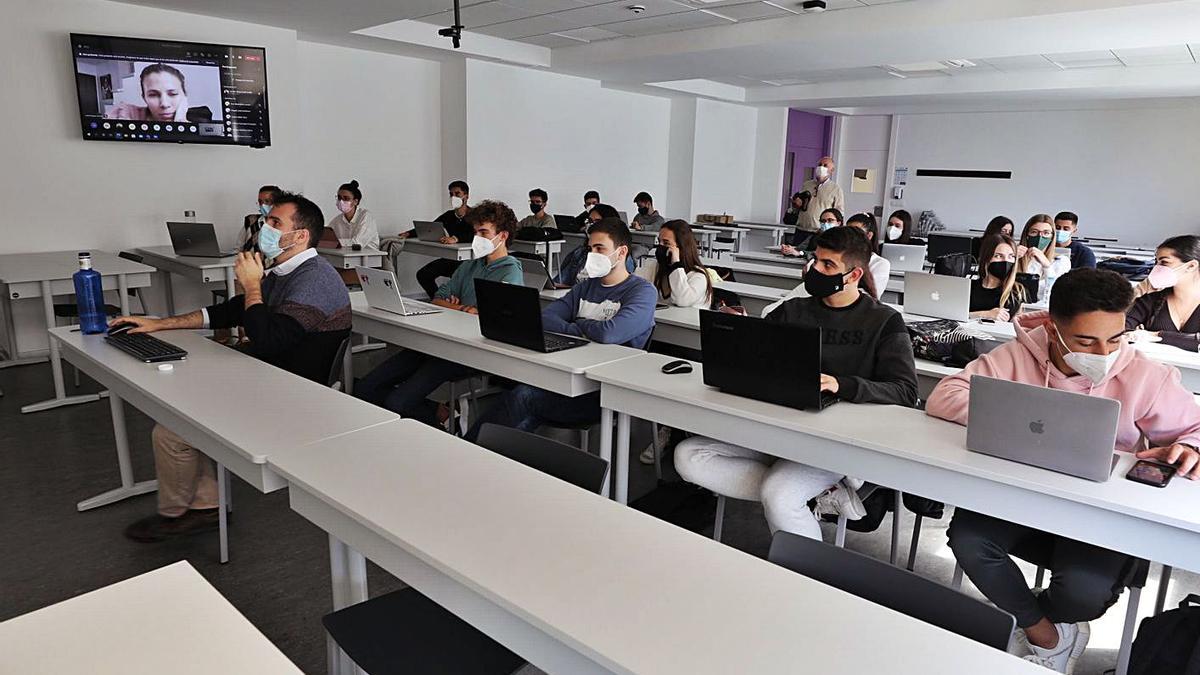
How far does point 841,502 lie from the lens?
2293 millimetres

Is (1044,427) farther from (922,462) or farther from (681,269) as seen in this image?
(681,269)

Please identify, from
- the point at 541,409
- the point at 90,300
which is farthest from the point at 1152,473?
the point at 90,300

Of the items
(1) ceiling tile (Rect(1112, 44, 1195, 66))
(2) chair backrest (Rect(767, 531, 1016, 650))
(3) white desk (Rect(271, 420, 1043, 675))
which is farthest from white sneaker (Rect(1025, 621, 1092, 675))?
(1) ceiling tile (Rect(1112, 44, 1195, 66))

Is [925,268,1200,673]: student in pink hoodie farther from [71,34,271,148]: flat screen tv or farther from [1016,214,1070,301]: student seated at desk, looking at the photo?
[71,34,271,148]: flat screen tv

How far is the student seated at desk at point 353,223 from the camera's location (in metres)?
6.63

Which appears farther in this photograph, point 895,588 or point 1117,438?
point 1117,438

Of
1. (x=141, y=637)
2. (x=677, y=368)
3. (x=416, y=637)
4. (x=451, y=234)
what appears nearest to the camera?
(x=141, y=637)

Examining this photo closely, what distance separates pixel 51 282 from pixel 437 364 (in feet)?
8.89

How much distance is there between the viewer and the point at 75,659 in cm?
109

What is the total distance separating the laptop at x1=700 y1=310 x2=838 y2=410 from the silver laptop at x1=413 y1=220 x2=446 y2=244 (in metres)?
4.84

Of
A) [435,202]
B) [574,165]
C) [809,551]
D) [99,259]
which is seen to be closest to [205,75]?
[99,259]

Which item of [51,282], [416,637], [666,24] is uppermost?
[666,24]

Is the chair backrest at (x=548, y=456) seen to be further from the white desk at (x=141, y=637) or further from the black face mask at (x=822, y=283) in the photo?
the black face mask at (x=822, y=283)

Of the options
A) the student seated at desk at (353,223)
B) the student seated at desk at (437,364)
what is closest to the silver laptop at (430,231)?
the student seated at desk at (353,223)
